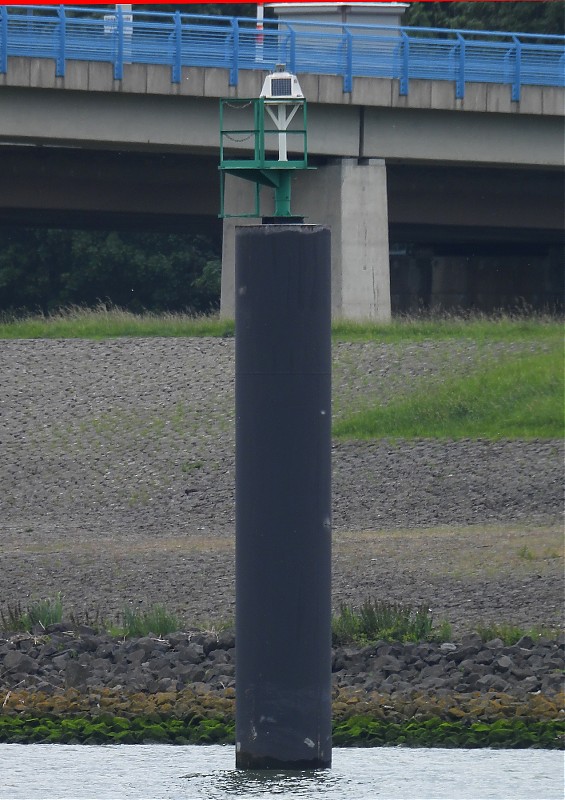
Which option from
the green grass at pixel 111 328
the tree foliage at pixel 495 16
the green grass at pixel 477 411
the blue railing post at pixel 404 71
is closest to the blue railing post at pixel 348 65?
the blue railing post at pixel 404 71

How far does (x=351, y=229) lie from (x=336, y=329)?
11.2 feet

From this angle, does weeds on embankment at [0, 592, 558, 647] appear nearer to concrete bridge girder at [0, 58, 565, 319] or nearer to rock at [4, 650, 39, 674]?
rock at [4, 650, 39, 674]

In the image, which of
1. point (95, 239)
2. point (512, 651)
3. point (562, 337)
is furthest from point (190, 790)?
point (95, 239)

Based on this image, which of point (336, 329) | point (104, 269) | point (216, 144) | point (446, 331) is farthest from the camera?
point (104, 269)

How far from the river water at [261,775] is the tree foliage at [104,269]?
43.9 m

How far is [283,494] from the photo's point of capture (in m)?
7.88

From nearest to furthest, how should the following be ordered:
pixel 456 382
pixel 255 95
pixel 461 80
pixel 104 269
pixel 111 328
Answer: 1. pixel 456 382
2. pixel 111 328
3. pixel 255 95
4. pixel 461 80
5. pixel 104 269

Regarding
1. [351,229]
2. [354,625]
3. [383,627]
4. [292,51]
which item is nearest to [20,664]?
[354,625]

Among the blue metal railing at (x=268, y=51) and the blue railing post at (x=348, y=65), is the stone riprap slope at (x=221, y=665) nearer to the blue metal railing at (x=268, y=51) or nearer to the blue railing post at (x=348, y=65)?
the blue metal railing at (x=268, y=51)

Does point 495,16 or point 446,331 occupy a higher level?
point 495,16

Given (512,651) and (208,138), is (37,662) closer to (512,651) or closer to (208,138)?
(512,651)

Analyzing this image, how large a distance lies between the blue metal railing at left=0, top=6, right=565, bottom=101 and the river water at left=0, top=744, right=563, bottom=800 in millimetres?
22695

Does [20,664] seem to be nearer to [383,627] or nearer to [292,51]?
[383,627]

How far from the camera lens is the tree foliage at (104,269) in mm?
53875
